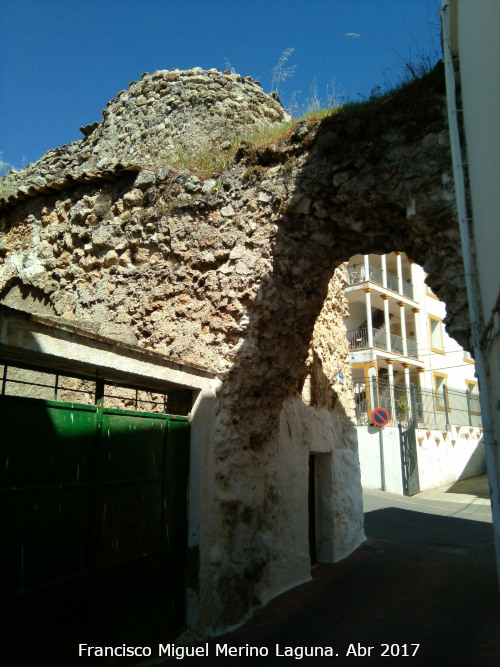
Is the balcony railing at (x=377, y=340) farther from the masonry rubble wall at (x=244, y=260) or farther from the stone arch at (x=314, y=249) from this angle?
the stone arch at (x=314, y=249)

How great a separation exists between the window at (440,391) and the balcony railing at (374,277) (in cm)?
411

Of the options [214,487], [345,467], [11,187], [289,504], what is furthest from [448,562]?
[11,187]

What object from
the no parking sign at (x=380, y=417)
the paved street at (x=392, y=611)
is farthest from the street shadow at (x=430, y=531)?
the no parking sign at (x=380, y=417)

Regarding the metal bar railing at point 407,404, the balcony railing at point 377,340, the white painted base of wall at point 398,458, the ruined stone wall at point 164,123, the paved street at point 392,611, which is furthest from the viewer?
the balcony railing at point 377,340

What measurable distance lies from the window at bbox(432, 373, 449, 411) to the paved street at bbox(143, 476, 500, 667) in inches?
444

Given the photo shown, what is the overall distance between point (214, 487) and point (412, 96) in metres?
4.64

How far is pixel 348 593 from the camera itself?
6352 millimetres

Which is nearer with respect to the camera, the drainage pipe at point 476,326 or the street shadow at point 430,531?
the drainage pipe at point 476,326

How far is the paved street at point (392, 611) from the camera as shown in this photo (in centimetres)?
454

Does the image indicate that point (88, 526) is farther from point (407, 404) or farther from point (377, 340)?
point (377, 340)

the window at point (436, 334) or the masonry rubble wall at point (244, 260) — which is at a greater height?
the window at point (436, 334)

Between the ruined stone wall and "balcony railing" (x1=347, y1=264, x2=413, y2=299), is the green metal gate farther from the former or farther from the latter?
"balcony railing" (x1=347, y1=264, x2=413, y2=299)

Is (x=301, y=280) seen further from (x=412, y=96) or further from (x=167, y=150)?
(x=167, y=150)

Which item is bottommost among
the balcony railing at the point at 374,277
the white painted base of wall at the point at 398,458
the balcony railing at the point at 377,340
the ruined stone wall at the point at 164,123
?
the white painted base of wall at the point at 398,458
